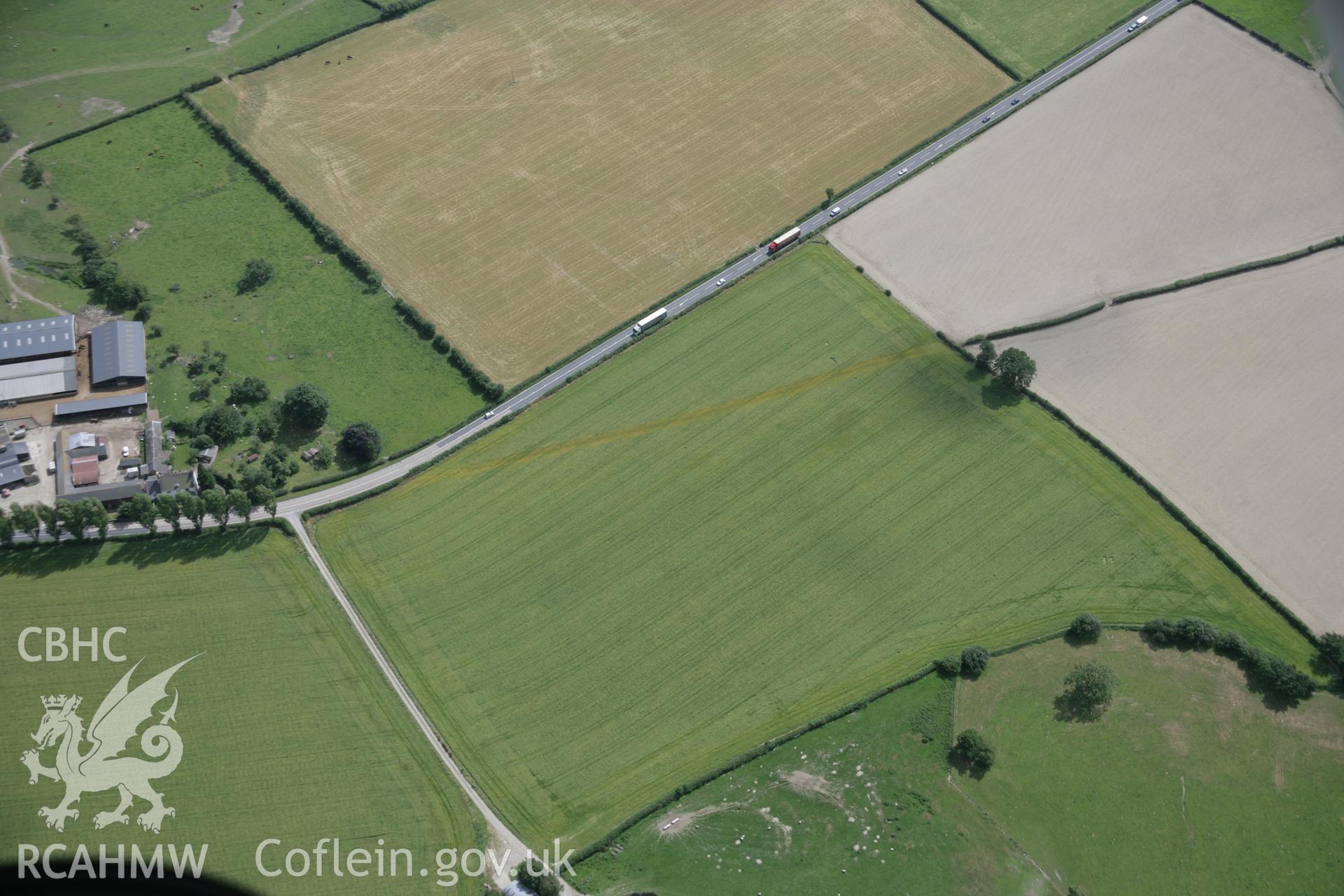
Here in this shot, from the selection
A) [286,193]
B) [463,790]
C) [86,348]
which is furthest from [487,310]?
[463,790]

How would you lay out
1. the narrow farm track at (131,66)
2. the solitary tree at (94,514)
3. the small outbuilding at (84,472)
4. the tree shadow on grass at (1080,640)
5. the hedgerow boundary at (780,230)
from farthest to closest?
1. the narrow farm track at (131,66)
2. the hedgerow boundary at (780,230)
3. the small outbuilding at (84,472)
4. the solitary tree at (94,514)
5. the tree shadow on grass at (1080,640)

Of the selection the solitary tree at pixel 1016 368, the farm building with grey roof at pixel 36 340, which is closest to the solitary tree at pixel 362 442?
the farm building with grey roof at pixel 36 340

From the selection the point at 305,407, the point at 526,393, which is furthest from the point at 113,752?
the point at 526,393

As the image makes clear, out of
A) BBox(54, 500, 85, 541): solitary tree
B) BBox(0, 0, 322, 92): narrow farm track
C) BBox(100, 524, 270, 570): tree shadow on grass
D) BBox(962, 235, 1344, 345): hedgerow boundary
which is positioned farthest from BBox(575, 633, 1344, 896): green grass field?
BBox(0, 0, 322, 92): narrow farm track

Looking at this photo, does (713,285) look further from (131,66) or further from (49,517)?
(131,66)

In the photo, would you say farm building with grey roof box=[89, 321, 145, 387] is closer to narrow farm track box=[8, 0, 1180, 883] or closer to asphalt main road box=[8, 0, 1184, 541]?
narrow farm track box=[8, 0, 1180, 883]

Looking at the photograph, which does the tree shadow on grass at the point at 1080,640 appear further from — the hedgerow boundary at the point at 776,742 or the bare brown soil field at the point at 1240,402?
the bare brown soil field at the point at 1240,402
